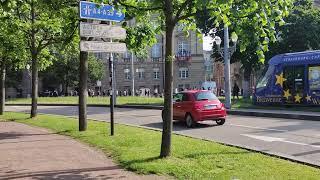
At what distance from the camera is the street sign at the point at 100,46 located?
14.4m

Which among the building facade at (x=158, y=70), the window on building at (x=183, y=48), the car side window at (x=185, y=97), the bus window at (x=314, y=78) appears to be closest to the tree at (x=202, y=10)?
the car side window at (x=185, y=97)

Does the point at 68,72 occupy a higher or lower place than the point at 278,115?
higher

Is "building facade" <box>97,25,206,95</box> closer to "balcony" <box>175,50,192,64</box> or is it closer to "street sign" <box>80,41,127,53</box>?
"balcony" <box>175,50,192,64</box>

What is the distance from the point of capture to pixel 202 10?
9773 millimetres

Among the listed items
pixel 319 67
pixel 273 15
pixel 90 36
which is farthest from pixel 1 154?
pixel 319 67

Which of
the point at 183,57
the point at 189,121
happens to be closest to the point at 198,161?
the point at 189,121

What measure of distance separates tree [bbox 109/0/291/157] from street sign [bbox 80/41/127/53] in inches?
144

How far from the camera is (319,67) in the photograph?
26703 mm

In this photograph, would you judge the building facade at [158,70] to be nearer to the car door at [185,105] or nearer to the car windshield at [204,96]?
the car door at [185,105]

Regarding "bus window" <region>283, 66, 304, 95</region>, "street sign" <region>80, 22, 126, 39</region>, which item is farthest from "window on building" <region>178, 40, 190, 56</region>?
"street sign" <region>80, 22, 126, 39</region>

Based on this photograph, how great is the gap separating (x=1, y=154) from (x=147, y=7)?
4914 millimetres

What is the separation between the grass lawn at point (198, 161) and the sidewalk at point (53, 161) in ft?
1.34

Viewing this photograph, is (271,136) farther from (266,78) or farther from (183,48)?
(183,48)

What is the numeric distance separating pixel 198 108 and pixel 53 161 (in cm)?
1006
